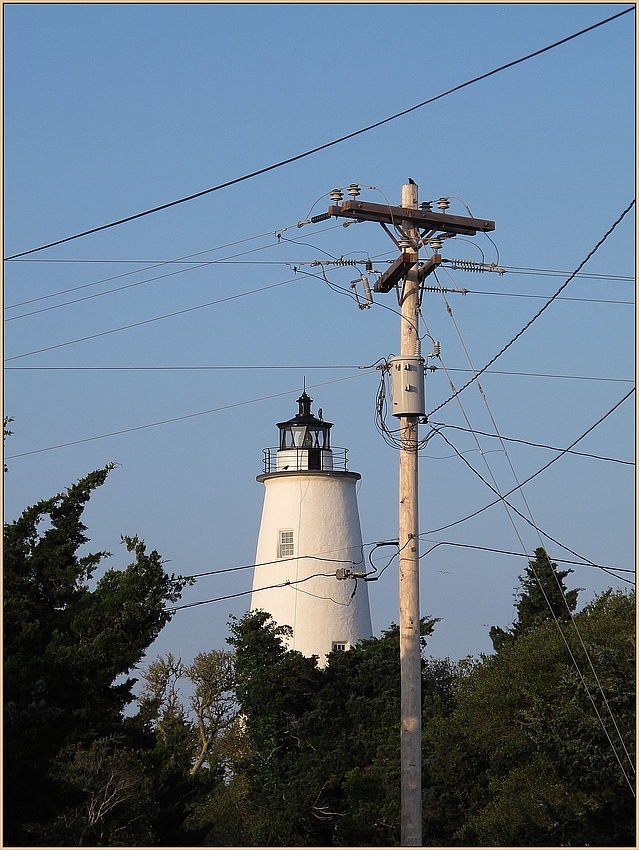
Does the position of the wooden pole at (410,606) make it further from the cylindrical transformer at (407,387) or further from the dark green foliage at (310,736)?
the dark green foliage at (310,736)

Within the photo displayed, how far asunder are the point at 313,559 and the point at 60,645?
18473 mm

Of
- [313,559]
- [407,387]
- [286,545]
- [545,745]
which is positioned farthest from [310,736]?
[407,387]

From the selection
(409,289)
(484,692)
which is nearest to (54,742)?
(409,289)

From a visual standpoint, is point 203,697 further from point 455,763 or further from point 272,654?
point 455,763

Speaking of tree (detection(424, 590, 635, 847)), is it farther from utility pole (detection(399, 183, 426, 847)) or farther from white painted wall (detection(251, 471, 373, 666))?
white painted wall (detection(251, 471, 373, 666))

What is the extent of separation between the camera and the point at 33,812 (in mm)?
16703

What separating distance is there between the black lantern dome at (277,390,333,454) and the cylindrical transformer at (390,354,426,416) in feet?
80.2

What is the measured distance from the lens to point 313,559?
120 feet

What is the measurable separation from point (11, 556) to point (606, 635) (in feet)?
41.6

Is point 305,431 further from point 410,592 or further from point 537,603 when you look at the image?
point 410,592

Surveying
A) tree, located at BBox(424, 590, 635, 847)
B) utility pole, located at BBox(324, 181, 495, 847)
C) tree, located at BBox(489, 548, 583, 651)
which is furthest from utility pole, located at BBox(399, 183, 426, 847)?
tree, located at BBox(489, 548, 583, 651)

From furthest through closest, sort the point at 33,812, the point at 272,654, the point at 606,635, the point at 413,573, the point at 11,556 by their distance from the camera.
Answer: the point at 272,654 → the point at 606,635 → the point at 11,556 → the point at 33,812 → the point at 413,573

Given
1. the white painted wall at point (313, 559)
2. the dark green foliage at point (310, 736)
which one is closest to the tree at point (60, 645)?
the dark green foliage at point (310, 736)

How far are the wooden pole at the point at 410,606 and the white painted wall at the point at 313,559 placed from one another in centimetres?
2289
